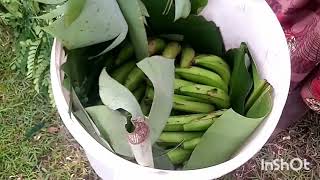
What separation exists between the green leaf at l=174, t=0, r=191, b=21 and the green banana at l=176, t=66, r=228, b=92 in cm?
11

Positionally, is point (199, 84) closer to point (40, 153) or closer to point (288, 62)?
point (288, 62)

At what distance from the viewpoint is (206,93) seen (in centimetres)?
111

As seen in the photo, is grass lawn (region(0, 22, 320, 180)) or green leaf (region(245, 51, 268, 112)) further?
grass lawn (region(0, 22, 320, 180))

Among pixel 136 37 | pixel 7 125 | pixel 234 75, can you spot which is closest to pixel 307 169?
pixel 234 75

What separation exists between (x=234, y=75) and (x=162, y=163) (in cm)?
22

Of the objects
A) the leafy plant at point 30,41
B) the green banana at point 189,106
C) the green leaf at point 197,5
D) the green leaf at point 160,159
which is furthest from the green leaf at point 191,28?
the leafy plant at point 30,41

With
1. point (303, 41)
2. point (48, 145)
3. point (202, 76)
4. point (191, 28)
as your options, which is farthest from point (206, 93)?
point (48, 145)

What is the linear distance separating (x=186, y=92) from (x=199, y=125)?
0.22ft

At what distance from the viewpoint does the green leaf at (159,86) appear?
94 centimetres

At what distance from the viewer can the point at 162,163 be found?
1071 millimetres

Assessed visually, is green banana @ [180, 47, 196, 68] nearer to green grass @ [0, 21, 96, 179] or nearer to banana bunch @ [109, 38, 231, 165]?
banana bunch @ [109, 38, 231, 165]

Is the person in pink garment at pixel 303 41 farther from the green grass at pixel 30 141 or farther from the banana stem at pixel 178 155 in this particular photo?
the green grass at pixel 30 141

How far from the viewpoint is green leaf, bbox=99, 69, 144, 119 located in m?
0.94

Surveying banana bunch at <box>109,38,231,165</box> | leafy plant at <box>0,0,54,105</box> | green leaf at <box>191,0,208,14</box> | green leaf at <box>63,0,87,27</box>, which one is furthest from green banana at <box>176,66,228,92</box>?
leafy plant at <box>0,0,54,105</box>
